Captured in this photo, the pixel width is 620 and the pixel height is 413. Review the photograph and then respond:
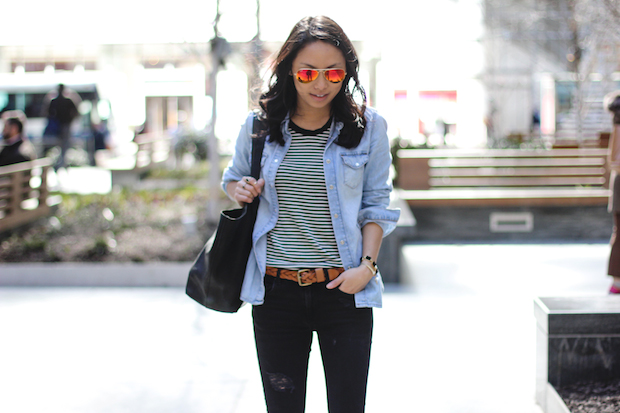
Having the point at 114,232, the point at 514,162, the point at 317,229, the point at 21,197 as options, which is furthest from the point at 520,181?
the point at 317,229

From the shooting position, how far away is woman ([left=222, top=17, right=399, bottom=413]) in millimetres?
1973

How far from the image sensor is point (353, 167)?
201 centimetres

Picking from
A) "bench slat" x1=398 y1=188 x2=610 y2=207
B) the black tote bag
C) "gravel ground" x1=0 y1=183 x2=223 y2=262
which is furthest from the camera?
"bench slat" x1=398 y1=188 x2=610 y2=207

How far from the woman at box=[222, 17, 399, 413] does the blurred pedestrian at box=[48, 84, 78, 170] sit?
556 inches

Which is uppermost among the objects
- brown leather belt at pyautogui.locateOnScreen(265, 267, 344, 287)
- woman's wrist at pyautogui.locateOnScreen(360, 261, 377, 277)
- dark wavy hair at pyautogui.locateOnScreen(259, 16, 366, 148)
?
dark wavy hair at pyautogui.locateOnScreen(259, 16, 366, 148)

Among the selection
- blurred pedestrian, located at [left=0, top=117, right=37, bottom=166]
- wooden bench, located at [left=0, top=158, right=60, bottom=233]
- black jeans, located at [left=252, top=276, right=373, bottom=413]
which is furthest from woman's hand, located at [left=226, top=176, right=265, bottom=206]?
blurred pedestrian, located at [left=0, top=117, right=37, bottom=166]

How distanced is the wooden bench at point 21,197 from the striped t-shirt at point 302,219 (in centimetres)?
631

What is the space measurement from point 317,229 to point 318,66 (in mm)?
513

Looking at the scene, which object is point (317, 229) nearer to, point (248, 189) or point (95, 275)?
point (248, 189)

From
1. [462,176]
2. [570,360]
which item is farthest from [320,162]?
[462,176]

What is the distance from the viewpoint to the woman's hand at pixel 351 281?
6.35ft

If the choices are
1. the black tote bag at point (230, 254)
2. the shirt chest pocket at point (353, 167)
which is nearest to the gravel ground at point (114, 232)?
the black tote bag at point (230, 254)

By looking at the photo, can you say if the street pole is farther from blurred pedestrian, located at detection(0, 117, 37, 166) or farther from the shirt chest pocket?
the shirt chest pocket

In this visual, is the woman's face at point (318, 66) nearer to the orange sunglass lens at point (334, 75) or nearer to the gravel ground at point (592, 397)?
the orange sunglass lens at point (334, 75)
